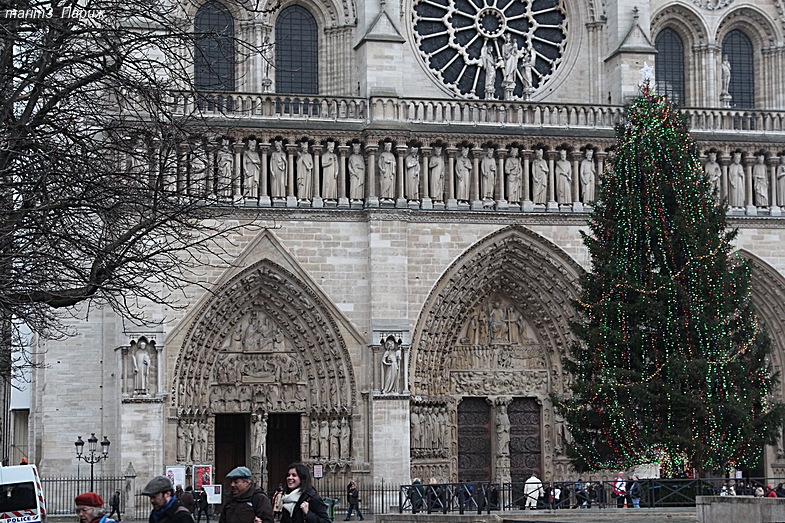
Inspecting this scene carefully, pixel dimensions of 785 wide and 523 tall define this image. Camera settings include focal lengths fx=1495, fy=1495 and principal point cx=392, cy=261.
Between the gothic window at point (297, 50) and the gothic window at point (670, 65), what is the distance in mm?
7957

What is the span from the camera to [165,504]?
10.3 m

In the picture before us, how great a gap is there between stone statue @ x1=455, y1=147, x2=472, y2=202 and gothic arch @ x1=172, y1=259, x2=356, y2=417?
3.69 m

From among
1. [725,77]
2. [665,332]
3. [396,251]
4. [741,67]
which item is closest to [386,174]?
[396,251]

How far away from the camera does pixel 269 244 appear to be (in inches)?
1190

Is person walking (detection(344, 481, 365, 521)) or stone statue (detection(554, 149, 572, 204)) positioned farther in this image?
stone statue (detection(554, 149, 572, 204))

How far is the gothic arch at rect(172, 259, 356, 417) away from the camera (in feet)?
98.7

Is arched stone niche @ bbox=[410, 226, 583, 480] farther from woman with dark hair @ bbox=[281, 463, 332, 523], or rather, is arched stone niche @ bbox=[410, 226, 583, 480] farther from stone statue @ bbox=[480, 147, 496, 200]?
woman with dark hair @ bbox=[281, 463, 332, 523]

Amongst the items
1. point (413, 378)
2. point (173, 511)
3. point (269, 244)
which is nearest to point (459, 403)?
point (413, 378)

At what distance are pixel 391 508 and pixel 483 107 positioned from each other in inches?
337

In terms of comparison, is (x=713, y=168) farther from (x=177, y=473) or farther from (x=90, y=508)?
(x=90, y=508)

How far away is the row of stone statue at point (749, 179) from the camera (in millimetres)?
32250

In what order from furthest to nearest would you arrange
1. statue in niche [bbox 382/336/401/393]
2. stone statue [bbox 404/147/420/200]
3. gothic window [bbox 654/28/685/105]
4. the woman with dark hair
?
gothic window [bbox 654/28/685/105], stone statue [bbox 404/147/420/200], statue in niche [bbox 382/336/401/393], the woman with dark hair

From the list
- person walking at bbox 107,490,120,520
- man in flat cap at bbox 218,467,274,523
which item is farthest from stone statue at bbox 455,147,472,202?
man in flat cap at bbox 218,467,274,523

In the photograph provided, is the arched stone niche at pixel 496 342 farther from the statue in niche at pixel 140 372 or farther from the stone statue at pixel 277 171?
the statue in niche at pixel 140 372
